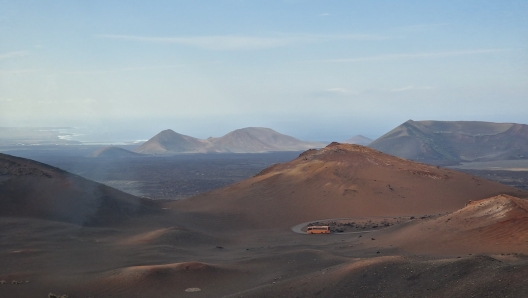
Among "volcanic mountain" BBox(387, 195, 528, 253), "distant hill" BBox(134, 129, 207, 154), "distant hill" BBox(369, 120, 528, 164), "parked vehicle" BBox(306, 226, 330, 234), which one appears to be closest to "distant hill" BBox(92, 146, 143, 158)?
"distant hill" BBox(134, 129, 207, 154)

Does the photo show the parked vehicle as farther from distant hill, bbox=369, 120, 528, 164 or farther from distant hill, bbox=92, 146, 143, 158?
distant hill, bbox=92, 146, 143, 158

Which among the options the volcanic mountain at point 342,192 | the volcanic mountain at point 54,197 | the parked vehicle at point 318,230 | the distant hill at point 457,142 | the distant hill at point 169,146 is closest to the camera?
the volcanic mountain at point 54,197

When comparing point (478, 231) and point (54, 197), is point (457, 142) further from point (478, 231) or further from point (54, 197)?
point (478, 231)

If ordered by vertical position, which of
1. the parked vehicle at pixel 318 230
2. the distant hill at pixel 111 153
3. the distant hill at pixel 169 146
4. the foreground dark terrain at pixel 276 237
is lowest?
the parked vehicle at pixel 318 230

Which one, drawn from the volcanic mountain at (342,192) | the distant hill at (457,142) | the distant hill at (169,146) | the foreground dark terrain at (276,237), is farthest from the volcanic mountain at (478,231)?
the distant hill at (169,146)

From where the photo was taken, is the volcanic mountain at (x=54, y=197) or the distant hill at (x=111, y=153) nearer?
the volcanic mountain at (x=54, y=197)

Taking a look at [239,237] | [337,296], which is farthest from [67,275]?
[239,237]

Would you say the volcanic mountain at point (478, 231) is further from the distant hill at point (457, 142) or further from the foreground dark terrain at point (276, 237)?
the distant hill at point (457, 142)

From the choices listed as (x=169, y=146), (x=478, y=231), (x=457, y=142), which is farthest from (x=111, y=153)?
(x=478, y=231)
